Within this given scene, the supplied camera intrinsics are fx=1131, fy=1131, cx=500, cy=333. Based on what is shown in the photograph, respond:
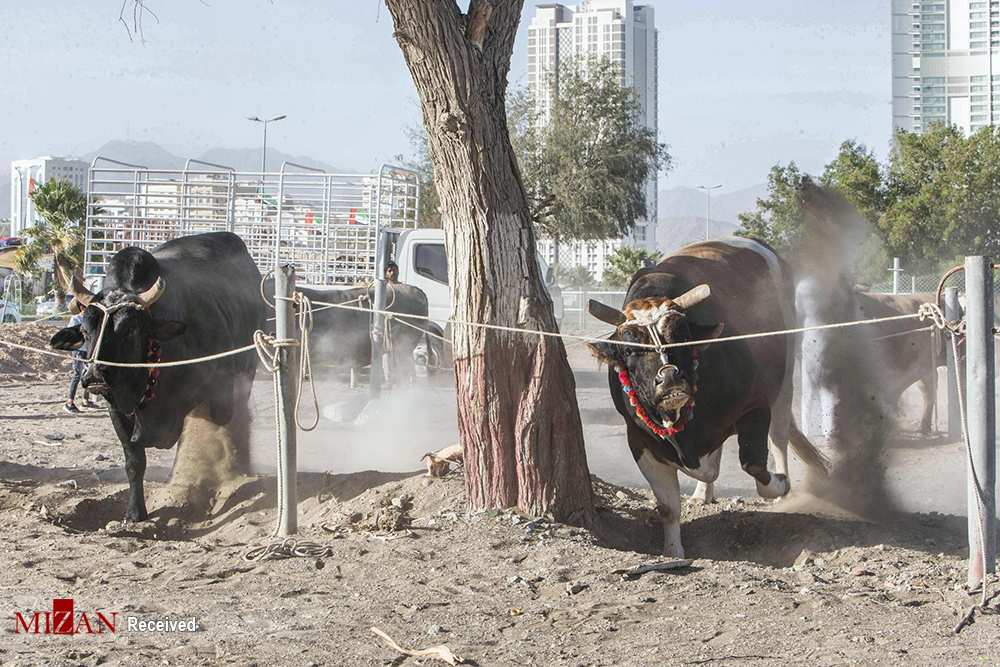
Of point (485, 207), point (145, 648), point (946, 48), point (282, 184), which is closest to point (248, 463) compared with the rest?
point (485, 207)

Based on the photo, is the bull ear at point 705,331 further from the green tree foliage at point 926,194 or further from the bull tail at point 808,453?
the green tree foliage at point 926,194

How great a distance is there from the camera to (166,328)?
8.05 m

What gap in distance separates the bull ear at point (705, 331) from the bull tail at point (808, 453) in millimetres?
2613

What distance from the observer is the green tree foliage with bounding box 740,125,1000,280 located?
3412 cm

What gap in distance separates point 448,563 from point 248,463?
4032 millimetres

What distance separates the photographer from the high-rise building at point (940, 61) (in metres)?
98.8

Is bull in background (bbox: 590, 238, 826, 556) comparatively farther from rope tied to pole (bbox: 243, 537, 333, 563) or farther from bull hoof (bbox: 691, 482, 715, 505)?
rope tied to pole (bbox: 243, 537, 333, 563)

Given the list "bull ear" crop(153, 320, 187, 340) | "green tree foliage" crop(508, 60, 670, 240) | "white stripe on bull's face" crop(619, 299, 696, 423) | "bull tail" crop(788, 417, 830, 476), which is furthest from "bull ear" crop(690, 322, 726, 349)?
"green tree foliage" crop(508, 60, 670, 240)

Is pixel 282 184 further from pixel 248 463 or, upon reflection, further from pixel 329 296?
pixel 248 463

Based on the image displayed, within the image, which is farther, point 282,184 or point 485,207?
point 282,184

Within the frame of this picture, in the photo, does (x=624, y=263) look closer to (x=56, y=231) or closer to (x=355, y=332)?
(x=56, y=231)

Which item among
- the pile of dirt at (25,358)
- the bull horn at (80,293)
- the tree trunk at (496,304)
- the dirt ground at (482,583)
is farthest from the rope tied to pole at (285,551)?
the pile of dirt at (25,358)

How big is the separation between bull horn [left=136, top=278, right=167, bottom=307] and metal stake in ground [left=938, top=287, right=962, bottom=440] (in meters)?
7.67

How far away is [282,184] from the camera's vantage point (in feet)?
56.5
